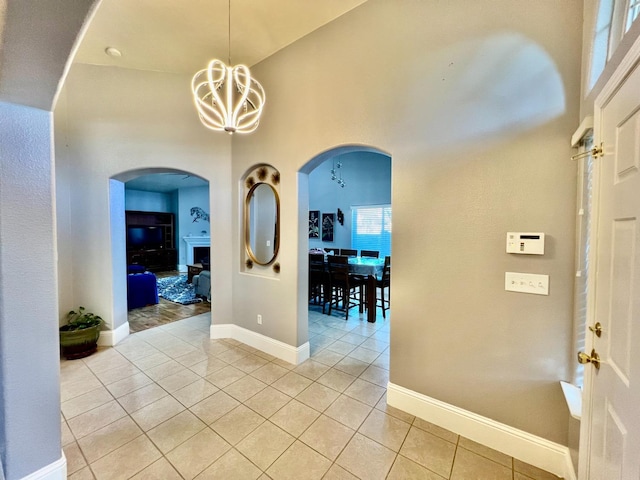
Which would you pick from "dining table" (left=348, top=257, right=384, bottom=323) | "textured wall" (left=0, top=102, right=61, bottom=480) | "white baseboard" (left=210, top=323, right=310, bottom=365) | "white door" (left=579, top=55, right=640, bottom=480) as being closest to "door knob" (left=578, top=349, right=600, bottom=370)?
"white door" (left=579, top=55, right=640, bottom=480)

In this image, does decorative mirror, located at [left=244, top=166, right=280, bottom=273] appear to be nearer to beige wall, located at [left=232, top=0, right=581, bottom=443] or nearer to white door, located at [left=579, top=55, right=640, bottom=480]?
beige wall, located at [left=232, top=0, right=581, bottom=443]

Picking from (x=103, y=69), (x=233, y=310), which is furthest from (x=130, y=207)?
(x=233, y=310)

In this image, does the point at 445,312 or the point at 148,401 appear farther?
the point at 148,401

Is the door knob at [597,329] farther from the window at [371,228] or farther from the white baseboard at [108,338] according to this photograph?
the window at [371,228]

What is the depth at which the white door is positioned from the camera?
0.89 m

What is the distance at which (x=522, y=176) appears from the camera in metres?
1.72

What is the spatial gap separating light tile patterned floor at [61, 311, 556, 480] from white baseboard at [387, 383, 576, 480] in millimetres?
53

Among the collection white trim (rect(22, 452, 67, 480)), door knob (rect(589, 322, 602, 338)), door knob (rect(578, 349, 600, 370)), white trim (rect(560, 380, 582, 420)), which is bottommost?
white trim (rect(22, 452, 67, 480))

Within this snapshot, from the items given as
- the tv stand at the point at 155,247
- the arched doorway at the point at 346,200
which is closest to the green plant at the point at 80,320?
the arched doorway at the point at 346,200

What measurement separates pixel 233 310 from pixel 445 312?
272 cm

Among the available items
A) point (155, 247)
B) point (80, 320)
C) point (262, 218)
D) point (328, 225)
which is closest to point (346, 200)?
point (328, 225)

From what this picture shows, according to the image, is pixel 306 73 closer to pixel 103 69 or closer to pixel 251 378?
pixel 103 69

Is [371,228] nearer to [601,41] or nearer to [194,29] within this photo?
[194,29]

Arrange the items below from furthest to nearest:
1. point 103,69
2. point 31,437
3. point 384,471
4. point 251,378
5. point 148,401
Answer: point 103,69 → point 251,378 → point 148,401 → point 384,471 → point 31,437
